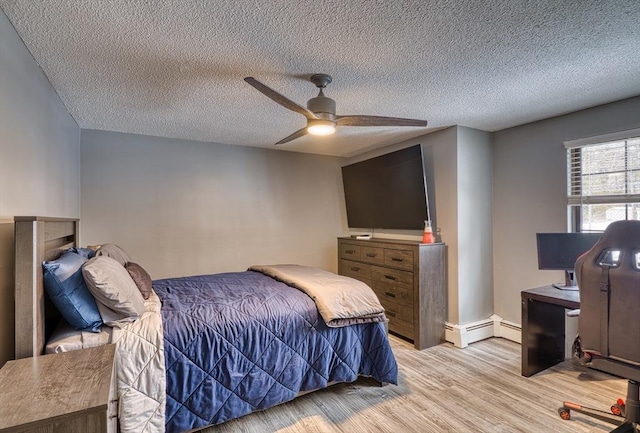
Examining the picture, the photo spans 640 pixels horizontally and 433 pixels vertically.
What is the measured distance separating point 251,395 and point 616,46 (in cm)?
294

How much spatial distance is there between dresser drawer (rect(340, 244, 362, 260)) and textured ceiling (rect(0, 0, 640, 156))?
6.00ft

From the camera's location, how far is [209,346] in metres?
1.91

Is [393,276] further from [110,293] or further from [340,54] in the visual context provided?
[110,293]

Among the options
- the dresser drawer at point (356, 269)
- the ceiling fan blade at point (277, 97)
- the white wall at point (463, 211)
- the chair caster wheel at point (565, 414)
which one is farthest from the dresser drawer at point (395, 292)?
the ceiling fan blade at point (277, 97)

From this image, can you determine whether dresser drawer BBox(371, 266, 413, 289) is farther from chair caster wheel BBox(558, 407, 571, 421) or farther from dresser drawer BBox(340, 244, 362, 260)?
chair caster wheel BBox(558, 407, 571, 421)

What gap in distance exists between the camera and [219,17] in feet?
5.08

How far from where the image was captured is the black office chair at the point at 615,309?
1.70 metres

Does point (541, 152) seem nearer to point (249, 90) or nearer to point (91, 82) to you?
point (249, 90)

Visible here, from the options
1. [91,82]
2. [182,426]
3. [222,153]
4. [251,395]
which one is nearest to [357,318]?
[251,395]

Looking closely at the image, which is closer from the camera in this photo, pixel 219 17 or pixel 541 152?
pixel 219 17

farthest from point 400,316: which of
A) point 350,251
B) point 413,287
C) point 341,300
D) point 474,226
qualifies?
point 341,300

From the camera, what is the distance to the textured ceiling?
4.93 ft

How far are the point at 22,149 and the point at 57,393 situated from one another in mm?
1328

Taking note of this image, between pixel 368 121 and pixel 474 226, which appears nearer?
pixel 368 121
